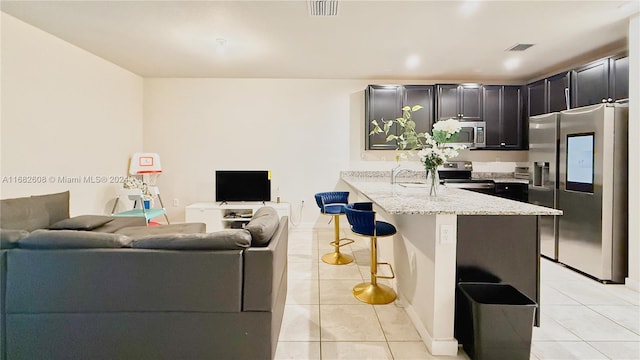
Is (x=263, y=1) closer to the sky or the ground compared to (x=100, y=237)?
closer to the sky

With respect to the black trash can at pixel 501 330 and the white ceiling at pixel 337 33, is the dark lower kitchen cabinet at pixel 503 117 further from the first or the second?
the black trash can at pixel 501 330

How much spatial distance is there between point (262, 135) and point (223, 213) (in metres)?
1.50

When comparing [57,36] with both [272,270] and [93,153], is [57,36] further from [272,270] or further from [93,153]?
[272,270]

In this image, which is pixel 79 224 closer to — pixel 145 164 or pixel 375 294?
pixel 145 164

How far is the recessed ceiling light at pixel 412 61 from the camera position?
14.2 ft

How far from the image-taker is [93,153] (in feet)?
14.4

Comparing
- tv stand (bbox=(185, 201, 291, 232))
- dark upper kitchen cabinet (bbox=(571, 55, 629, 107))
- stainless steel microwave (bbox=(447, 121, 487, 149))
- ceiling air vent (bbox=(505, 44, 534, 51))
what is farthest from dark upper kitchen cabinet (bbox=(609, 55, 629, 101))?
tv stand (bbox=(185, 201, 291, 232))

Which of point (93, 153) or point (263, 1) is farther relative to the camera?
point (93, 153)

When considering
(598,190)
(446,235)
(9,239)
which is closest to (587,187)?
(598,190)

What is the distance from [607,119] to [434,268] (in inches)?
107

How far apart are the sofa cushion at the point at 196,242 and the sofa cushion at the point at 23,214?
1.76 metres

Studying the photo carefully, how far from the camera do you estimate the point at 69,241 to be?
1.91m

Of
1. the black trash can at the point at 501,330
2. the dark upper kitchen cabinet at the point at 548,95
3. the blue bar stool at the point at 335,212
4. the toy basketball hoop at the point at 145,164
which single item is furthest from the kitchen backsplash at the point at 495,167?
the toy basketball hoop at the point at 145,164

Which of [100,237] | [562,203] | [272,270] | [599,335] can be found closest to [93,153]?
[100,237]
